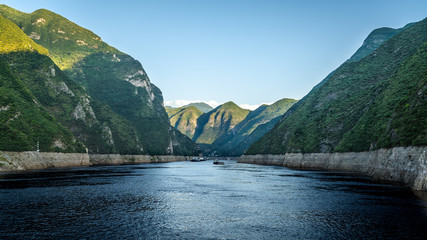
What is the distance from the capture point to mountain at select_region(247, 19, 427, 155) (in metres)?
62.4

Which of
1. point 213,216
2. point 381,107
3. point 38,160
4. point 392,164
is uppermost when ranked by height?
point 381,107

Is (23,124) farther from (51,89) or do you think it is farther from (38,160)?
(51,89)

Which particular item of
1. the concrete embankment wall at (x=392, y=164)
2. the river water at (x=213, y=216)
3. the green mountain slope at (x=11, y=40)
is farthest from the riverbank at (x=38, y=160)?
the concrete embankment wall at (x=392, y=164)

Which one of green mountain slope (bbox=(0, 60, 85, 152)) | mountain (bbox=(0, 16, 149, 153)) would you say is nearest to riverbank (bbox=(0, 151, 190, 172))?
green mountain slope (bbox=(0, 60, 85, 152))

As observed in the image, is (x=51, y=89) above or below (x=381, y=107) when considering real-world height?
above

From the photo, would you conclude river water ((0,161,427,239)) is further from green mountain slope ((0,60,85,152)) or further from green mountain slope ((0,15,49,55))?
green mountain slope ((0,15,49,55))

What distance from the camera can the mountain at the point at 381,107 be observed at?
6241cm

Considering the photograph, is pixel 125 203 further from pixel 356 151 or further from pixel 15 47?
pixel 15 47

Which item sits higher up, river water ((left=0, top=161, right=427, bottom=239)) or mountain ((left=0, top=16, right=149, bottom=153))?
mountain ((left=0, top=16, right=149, bottom=153))

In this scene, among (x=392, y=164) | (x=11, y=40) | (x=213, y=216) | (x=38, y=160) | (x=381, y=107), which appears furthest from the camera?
(x=11, y=40)

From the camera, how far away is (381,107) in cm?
10219

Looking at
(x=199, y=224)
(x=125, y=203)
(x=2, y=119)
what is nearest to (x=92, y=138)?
(x=2, y=119)

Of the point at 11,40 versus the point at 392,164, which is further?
the point at 11,40

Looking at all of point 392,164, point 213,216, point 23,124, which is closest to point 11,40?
point 23,124
